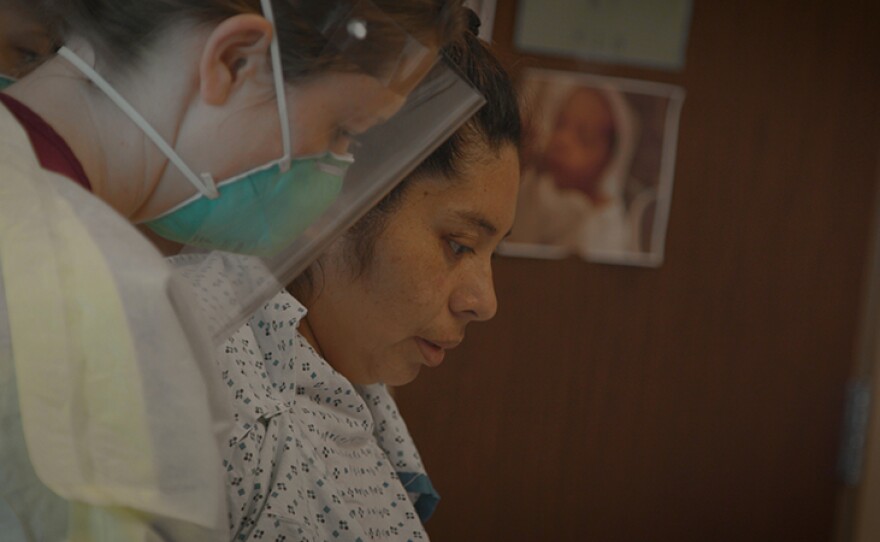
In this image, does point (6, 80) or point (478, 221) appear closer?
point (6, 80)

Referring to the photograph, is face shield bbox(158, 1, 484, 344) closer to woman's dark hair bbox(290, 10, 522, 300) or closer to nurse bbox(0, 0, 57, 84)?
nurse bbox(0, 0, 57, 84)

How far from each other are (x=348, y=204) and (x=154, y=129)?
123 mm

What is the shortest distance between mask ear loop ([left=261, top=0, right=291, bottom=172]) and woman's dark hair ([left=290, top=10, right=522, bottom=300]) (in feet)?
1.61

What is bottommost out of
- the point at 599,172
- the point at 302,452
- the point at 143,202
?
the point at 302,452

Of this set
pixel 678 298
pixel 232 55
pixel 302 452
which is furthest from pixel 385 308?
pixel 678 298

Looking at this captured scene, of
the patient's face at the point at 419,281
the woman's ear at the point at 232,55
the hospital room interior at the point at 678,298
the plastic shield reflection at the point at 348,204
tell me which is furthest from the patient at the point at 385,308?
the hospital room interior at the point at 678,298

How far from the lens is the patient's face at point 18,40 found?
562 millimetres

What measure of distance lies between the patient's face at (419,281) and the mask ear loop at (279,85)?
20.4 inches

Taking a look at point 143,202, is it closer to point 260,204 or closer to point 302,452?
point 260,204

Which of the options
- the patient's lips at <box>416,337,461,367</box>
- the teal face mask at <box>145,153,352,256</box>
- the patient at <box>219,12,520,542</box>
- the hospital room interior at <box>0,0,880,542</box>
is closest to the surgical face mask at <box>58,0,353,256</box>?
the teal face mask at <box>145,153,352,256</box>

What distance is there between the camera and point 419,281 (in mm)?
1056

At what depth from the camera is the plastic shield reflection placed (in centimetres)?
54

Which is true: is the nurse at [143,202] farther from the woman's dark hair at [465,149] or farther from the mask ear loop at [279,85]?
the woman's dark hair at [465,149]

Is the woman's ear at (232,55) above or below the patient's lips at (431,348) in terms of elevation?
above
